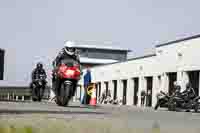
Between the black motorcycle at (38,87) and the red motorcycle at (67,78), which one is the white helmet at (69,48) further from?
the black motorcycle at (38,87)

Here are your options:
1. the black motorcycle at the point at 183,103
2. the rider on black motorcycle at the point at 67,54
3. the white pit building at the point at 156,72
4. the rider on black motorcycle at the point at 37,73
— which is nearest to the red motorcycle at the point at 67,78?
the rider on black motorcycle at the point at 67,54

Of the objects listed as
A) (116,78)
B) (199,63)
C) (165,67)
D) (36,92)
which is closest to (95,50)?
Answer: (116,78)

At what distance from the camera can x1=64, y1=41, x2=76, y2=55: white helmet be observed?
56.2 ft

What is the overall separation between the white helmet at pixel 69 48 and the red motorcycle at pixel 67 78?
293mm

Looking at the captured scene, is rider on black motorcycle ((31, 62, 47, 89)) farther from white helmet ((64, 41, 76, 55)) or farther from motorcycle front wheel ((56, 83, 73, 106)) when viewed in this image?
motorcycle front wheel ((56, 83, 73, 106))

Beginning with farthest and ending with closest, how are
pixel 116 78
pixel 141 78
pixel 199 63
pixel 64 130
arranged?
pixel 116 78
pixel 141 78
pixel 199 63
pixel 64 130

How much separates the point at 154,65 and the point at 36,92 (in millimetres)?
25956

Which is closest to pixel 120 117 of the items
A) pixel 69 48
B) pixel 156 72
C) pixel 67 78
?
pixel 67 78

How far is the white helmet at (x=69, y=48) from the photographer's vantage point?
17.1m

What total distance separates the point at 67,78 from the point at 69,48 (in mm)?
916

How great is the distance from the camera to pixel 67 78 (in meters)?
17.0

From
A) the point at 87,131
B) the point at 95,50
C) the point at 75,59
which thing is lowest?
the point at 87,131

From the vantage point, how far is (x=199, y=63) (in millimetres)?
39125

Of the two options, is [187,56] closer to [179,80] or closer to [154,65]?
[179,80]
